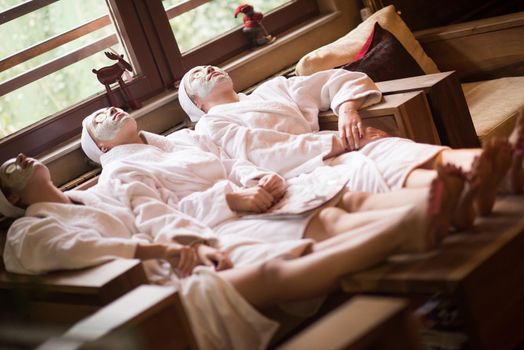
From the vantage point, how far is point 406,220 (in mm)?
2174

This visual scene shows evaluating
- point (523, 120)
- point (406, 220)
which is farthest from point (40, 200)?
point (523, 120)

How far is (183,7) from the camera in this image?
13.2ft

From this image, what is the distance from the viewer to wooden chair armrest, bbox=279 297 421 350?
171 cm

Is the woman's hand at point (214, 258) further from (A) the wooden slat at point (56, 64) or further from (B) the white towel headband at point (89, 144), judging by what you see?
(A) the wooden slat at point (56, 64)

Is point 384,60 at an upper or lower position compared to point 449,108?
upper

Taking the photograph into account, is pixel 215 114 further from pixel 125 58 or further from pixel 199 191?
pixel 125 58

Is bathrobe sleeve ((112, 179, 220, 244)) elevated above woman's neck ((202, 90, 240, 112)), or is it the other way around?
woman's neck ((202, 90, 240, 112))

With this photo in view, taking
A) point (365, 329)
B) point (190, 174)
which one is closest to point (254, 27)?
point (190, 174)

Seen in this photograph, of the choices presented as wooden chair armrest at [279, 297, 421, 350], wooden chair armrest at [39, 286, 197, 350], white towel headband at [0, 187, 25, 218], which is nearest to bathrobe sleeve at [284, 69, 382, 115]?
white towel headband at [0, 187, 25, 218]

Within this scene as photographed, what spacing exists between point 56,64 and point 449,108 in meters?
1.71

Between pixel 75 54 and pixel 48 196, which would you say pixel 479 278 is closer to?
pixel 48 196

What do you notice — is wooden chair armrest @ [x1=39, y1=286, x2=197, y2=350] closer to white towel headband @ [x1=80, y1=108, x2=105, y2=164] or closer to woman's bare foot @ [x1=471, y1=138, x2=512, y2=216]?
woman's bare foot @ [x1=471, y1=138, x2=512, y2=216]

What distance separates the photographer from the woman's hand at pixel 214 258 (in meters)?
2.61

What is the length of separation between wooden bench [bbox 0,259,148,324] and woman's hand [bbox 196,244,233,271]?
237mm
